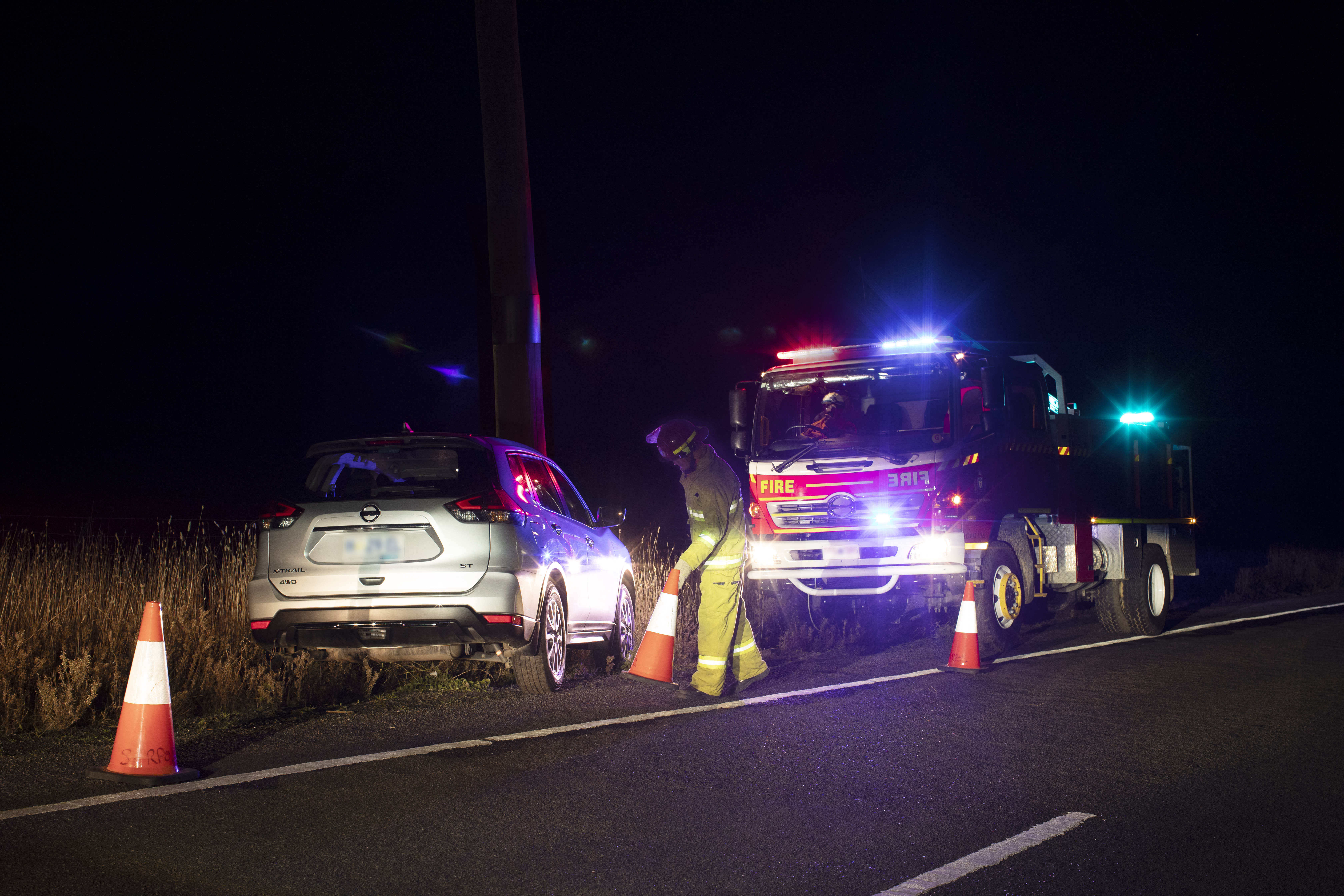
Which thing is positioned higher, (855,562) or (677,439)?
(677,439)

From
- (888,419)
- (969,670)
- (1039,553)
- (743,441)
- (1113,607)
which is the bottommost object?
(1113,607)

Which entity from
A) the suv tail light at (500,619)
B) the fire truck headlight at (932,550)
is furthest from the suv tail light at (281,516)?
the fire truck headlight at (932,550)

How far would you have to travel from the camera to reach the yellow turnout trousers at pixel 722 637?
831 centimetres

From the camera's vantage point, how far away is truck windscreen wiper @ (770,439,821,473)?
11.4 meters

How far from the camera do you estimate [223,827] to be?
474 centimetres

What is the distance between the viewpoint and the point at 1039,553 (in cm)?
1220

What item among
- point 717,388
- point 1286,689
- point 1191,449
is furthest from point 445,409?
point 1286,689

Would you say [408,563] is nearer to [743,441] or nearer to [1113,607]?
[743,441]

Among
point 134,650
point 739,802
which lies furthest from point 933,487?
point 134,650

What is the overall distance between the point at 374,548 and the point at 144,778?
A: 7.61 feet

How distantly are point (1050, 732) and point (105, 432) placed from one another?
45.3 metres

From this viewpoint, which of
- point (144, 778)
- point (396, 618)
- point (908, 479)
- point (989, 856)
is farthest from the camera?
point (908, 479)

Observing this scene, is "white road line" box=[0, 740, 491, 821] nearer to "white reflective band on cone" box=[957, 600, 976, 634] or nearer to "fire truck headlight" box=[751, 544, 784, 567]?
"white reflective band on cone" box=[957, 600, 976, 634]

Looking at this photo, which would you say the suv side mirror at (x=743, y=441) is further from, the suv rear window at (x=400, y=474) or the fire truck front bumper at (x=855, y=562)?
the suv rear window at (x=400, y=474)
